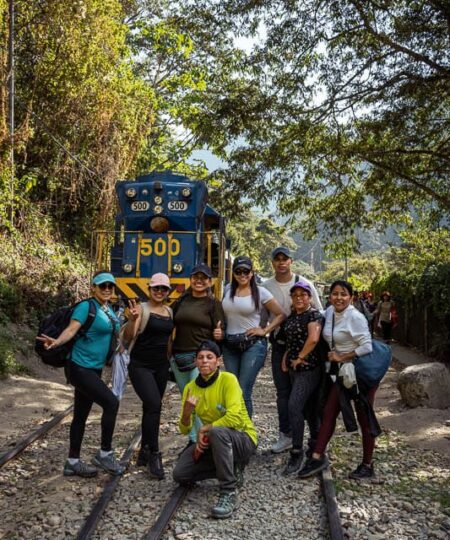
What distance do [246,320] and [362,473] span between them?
6.15ft

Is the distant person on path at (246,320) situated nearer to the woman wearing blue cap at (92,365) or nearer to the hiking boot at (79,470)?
the woman wearing blue cap at (92,365)

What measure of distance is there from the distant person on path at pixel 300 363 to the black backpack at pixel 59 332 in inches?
77.0

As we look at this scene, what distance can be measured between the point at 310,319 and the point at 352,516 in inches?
71.1

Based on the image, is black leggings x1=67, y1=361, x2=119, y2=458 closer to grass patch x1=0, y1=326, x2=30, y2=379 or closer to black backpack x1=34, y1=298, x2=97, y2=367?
black backpack x1=34, y1=298, x2=97, y2=367

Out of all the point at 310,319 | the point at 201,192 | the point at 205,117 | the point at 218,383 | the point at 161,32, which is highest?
the point at 161,32

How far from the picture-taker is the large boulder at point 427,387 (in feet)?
28.2

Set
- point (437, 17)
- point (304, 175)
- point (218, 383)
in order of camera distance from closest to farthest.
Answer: point (218, 383)
point (437, 17)
point (304, 175)

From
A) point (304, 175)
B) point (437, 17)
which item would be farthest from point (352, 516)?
point (304, 175)

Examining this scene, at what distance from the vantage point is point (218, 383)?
5.04m

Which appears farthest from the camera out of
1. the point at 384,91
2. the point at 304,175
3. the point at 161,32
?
the point at 161,32

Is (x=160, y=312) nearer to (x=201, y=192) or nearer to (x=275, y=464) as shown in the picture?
(x=275, y=464)

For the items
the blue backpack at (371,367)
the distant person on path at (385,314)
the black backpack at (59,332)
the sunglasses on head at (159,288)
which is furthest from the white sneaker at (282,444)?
the distant person on path at (385,314)

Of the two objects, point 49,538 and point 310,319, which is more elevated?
point 310,319

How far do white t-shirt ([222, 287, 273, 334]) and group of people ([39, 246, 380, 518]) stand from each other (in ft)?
0.03
